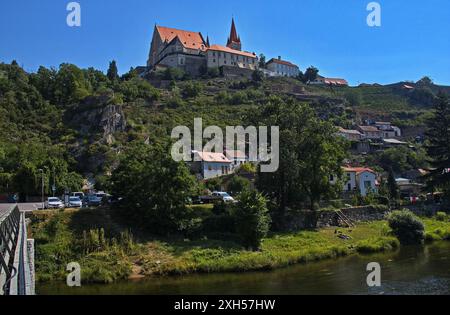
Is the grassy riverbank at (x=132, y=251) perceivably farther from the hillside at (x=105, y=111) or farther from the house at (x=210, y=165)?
the house at (x=210, y=165)

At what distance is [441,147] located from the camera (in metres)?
71.9

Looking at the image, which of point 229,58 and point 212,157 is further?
point 229,58

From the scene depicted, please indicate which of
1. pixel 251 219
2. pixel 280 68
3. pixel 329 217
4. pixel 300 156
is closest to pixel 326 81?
pixel 280 68

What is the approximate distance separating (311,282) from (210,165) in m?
50.8

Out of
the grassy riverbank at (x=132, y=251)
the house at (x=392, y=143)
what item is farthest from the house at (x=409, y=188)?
the grassy riverbank at (x=132, y=251)

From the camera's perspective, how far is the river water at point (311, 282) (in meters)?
28.7

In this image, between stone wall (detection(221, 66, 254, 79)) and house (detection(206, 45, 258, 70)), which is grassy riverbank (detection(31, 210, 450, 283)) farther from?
house (detection(206, 45, 258, 70))

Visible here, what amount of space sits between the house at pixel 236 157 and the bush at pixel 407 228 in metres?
40.4

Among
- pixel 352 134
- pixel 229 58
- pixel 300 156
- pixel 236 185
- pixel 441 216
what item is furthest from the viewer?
pixel 229 58

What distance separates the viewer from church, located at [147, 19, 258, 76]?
158500 mm

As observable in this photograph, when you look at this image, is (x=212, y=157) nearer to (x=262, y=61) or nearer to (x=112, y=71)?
(x=112, y=71)

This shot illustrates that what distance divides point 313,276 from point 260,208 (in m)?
10.4
